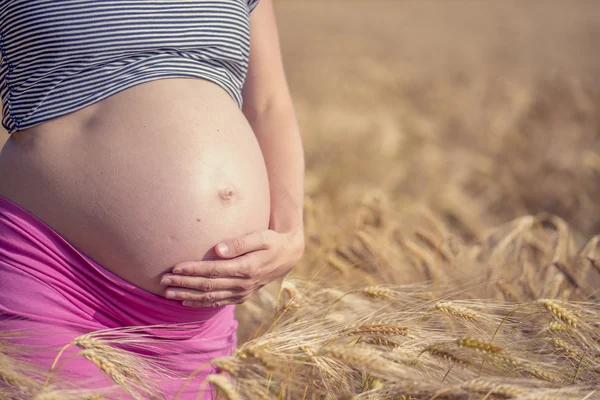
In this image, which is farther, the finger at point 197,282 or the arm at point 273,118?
the arm at point 273,118

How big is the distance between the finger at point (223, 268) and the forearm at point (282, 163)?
0.23 metres

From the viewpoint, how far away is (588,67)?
8898 millimetres

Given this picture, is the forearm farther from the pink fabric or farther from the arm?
the pink fabric

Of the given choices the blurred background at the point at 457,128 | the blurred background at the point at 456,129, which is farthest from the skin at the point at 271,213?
the blurred background at the point at 457,128

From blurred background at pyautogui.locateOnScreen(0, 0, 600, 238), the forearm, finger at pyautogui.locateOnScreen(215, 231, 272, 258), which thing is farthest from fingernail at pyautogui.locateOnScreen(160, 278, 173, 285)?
blurred background at pyautogui.locateOnScreen(0, 0, 600, 238)

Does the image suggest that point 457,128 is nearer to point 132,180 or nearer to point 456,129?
point 456,129

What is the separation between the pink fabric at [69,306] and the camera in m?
1.36

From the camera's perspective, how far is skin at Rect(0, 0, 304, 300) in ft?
4.63

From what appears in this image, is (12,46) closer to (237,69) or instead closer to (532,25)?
(237,69)

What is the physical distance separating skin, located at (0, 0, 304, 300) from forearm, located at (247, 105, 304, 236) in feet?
0.49

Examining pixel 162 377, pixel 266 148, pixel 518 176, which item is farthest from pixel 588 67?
pixel 162 377

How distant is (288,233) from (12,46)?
833 millimetres

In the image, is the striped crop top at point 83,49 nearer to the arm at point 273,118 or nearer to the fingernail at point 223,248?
the arm at point 273,118

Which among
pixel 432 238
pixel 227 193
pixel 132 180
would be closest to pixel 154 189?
pixel 132 180
